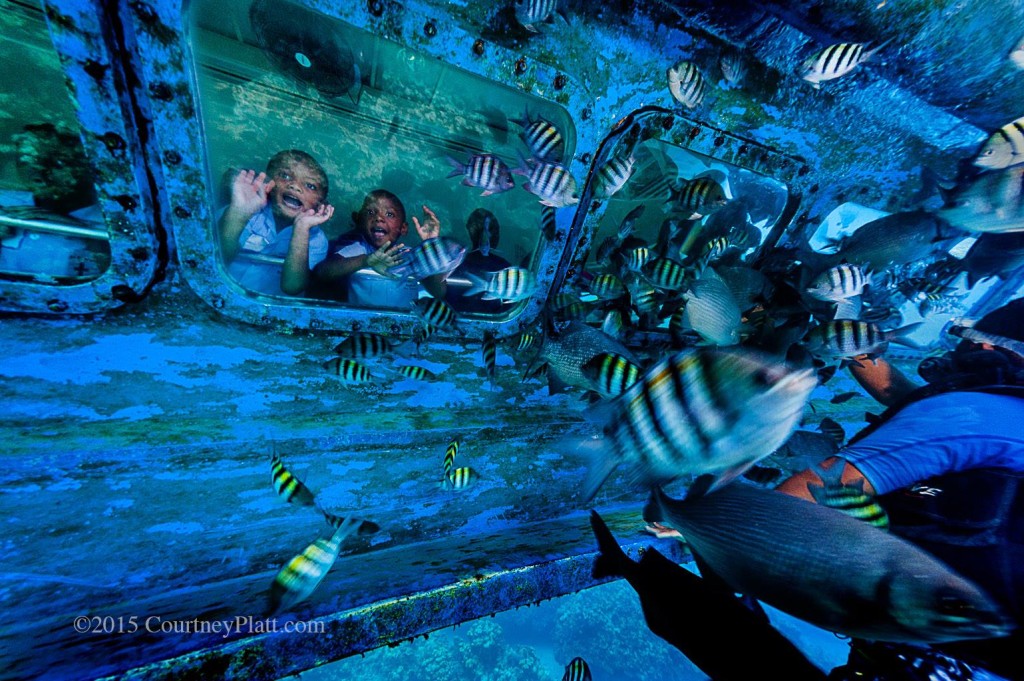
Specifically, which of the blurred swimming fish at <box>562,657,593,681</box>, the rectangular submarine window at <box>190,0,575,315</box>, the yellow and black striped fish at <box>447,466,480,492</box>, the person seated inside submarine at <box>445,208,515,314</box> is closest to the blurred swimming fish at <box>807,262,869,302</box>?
the rectangular submarine window at <box>190,0,575,315</box>

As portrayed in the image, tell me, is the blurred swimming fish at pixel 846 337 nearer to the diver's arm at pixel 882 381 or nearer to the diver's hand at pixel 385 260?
the diver's arm at pixel 882 381

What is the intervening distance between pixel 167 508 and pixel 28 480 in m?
0.65

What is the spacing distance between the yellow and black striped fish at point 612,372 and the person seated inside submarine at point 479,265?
5.05 ft

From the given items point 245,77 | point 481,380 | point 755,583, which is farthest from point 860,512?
point 245,77

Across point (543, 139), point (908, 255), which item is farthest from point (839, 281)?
point (543, 139)

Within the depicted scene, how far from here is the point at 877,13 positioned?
8.84ft

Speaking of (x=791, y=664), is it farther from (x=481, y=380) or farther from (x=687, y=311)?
(x=481, y=380)

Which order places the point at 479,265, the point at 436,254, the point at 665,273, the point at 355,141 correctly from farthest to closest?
1. the point at 355,141
2. the point at 479,265
3. the point at 665,273
4. the point at 436,254

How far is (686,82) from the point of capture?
8.69 feet

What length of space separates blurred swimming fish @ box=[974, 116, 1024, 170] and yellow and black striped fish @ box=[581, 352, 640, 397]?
4.00 m

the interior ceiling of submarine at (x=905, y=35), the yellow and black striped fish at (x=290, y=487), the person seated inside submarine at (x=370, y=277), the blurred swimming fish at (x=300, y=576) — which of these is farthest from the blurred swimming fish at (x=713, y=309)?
the yellow and black striped fish at (x=290, y=487)

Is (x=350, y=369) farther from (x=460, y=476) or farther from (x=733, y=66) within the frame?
(x=733, y=66)

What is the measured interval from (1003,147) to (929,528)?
345 centimetres

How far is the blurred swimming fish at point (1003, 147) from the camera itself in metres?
3.04
